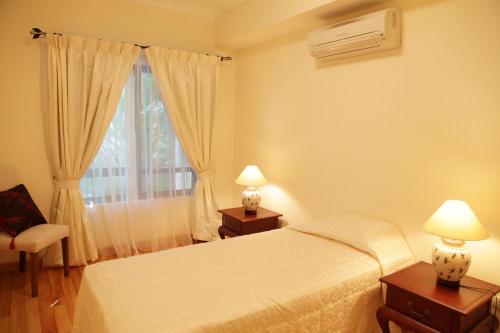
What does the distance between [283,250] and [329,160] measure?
100 cm

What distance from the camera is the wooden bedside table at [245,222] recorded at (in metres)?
3.03

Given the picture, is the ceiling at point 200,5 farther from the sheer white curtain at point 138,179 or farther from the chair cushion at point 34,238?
the chair cushion at point 34,238

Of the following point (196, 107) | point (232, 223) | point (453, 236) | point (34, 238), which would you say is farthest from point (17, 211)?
point (453, 236)

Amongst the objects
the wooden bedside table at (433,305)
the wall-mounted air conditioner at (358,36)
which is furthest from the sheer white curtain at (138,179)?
the wooden bedside table at (433,305)

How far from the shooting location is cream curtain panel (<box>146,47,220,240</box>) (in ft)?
11.4

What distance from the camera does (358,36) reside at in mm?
2312

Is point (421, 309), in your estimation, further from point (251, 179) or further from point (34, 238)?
point (34, 238)

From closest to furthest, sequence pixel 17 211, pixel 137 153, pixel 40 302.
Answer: pixel 40 302, pixel 17 211, pixel 137 153

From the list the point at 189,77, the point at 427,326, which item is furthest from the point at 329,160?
the point at 189,77

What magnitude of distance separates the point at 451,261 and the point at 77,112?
3178mm

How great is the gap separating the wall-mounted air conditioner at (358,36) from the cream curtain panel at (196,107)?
1.44 m

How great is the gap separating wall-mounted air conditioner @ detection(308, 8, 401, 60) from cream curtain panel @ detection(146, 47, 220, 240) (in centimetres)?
144

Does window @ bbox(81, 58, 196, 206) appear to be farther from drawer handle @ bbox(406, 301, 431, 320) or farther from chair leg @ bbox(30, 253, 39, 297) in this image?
drawer handle @ bbox(406, 301, 431, 320)

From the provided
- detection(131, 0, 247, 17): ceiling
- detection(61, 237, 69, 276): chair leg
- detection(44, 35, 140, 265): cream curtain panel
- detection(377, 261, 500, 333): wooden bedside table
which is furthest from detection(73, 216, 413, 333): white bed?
detection(131, 0, 247, 17): ceiling
